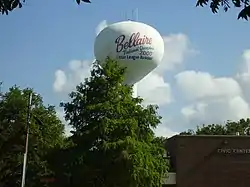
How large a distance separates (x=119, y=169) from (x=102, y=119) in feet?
10.8

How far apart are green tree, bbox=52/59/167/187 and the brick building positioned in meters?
15.0

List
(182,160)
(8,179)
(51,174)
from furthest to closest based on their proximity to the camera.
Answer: (182,160) → (8,179) → (51,174)

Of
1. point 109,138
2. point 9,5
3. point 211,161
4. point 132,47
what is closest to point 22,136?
point 109,138

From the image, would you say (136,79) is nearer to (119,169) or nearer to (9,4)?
(119,169)

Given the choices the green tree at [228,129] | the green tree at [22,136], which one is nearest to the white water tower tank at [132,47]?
the green tree at [22,136]

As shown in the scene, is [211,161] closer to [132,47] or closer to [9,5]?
[132,47]

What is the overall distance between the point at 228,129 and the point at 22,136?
4772 centimetres

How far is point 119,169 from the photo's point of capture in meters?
36.9

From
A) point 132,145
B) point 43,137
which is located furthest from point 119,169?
point 43,137

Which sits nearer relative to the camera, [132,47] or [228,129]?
[132,47]

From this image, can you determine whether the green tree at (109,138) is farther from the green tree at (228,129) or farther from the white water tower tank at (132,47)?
the green tree at (228,129)

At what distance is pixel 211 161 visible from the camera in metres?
54.5

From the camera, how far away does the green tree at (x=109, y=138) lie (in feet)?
121

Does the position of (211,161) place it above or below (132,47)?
below
